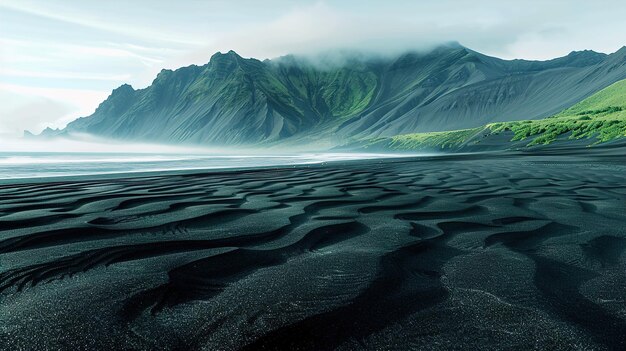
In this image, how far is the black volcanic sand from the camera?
247 centimetres

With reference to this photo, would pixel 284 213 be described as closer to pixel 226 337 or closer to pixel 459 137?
pixel 226 337

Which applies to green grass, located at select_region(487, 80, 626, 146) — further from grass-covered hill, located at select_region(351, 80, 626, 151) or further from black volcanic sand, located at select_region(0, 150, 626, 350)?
black volcanic sand, located at select_region(0, 150, 626, 350)

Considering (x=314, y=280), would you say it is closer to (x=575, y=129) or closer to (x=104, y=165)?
(x=104, y=165)

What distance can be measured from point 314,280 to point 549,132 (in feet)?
247

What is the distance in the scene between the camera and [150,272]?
364 cm

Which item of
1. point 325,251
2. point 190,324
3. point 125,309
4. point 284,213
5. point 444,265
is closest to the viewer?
point 190,324

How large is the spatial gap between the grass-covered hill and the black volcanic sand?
57704 millimetres

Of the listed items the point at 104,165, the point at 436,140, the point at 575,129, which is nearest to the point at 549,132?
the point at 575,129

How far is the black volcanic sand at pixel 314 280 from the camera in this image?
2475 mm

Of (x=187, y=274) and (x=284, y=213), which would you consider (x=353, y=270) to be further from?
(x=284, y=213)

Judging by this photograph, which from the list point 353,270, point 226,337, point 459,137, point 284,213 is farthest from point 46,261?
point 459,137

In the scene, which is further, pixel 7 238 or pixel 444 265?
pixel 7 238

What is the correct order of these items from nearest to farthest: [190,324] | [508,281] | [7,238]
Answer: [190,324] → [508,281] → [7,238]

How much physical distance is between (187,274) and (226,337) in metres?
1.35
